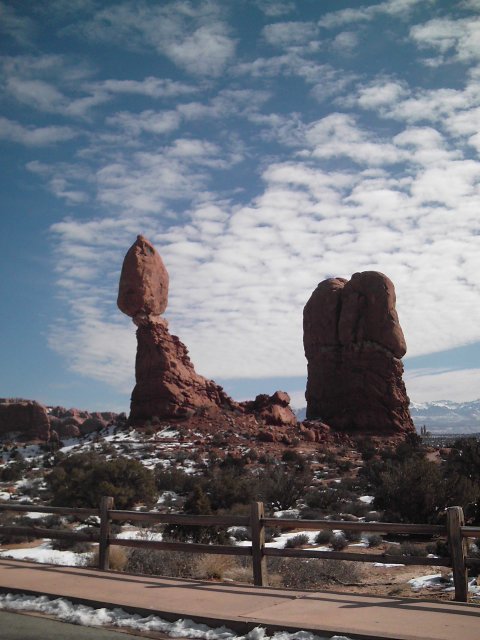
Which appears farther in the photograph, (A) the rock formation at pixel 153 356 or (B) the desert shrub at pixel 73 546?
(A) the rock formation at pixel 153 356

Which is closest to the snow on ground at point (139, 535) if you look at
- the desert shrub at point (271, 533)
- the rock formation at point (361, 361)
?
the desert shrub at point (271, 533)

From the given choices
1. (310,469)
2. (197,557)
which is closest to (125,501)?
(197,557)

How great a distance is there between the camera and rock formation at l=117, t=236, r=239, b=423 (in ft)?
145

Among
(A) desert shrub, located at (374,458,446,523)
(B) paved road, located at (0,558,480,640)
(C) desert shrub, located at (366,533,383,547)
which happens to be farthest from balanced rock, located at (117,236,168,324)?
(B) paved road, located at (0,558,480,640)

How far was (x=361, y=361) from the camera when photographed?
49.2 meters

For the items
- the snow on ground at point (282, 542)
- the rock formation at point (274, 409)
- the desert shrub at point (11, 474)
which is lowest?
the snow on ground at point (282, 542)

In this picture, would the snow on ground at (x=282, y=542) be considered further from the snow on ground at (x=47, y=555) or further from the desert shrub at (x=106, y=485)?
the desert shrub at (x=106, y=485)

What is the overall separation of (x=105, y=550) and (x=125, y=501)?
10358mm

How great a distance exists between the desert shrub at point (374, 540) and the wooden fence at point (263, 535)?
20.3 ft

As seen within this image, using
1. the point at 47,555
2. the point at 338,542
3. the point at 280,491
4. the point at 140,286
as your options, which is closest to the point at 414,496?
the point at 338,542

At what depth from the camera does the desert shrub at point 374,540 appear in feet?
50.0

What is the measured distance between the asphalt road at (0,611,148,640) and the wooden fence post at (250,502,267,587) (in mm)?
2755

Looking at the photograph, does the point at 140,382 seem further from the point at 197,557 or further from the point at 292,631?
the point at 292,631

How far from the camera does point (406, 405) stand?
1964 inches
